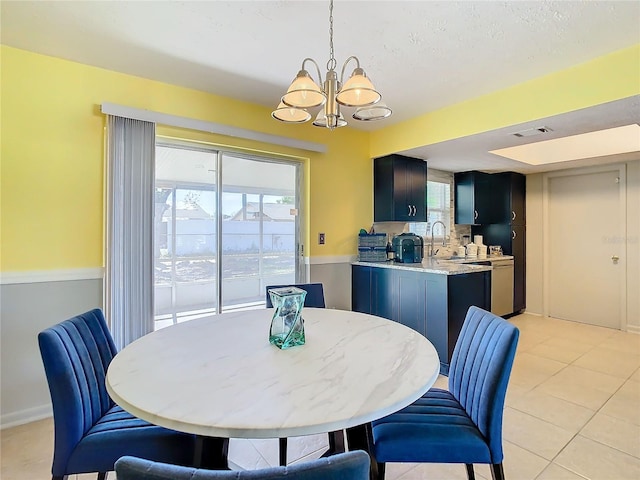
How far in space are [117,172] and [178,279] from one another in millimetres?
969

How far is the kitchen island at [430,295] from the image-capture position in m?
2.98

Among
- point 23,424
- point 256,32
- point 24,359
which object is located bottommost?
point 23,424

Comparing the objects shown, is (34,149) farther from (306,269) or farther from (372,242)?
(372,242)

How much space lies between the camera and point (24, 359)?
222cm

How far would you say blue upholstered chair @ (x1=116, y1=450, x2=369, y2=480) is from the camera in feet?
1.79

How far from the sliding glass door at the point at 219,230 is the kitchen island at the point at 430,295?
2.91 feet

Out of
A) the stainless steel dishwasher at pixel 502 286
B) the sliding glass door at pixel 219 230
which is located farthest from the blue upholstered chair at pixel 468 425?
the stainless steel dishwasher at pixel 502 286

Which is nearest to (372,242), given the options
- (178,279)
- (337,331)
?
(178,279)

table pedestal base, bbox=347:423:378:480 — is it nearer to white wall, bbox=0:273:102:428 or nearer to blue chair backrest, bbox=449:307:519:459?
blue chair backrest, bbox=449:307:519:459

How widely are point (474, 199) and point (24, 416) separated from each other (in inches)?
209

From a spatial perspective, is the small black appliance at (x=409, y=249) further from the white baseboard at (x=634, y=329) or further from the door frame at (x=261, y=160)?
the white baseboard at (x=634, y=329)

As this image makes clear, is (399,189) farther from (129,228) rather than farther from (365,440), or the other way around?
(365,440)

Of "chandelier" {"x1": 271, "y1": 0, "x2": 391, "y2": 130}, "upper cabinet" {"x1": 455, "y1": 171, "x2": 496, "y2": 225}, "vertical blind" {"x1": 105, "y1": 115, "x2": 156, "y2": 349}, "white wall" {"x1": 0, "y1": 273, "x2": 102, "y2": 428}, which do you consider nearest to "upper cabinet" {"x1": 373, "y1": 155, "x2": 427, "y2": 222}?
"upper cabinet" {"x1": 455, "y1": 171, "x2": 496, "y2": 225}

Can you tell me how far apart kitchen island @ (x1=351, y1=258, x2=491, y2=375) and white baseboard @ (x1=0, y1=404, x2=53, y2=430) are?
2.87 meters
